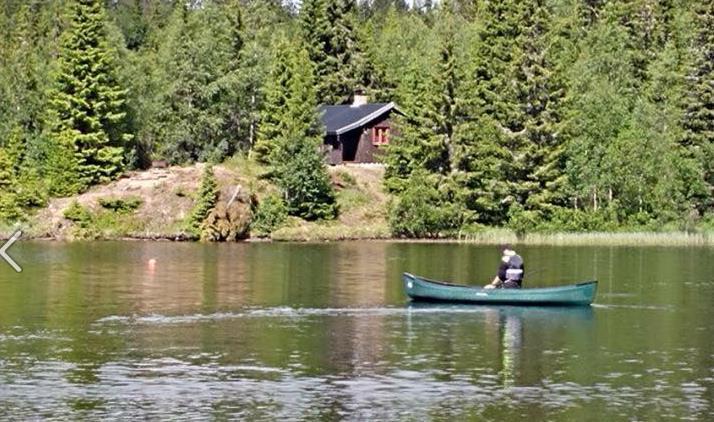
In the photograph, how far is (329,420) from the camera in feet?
112

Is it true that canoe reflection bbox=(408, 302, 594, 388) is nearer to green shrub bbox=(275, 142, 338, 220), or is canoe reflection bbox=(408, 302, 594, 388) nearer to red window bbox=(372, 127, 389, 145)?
green shrub bbox=(275, 142, 338, 220)

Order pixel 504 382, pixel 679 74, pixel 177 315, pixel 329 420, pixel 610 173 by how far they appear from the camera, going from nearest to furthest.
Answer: pixel 329 420 < pixel 504 382 < pixel 177 315 < pixel 610 173 < pixel 679 74

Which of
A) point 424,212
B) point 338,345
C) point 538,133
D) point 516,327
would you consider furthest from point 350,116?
point 338,345

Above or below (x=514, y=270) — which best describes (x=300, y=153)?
above

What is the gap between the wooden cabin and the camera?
118 m

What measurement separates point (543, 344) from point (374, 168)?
226ft

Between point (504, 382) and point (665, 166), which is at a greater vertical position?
point (665, 166)

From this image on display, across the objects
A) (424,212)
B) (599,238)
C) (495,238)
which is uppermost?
(424,212)

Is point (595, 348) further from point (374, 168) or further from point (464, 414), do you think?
point (374, 168)

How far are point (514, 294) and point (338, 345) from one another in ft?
41.8

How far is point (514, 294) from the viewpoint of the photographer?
57406mm

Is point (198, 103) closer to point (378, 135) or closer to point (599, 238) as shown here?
point (378, 135)

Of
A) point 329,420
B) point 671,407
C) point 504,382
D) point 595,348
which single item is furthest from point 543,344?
point 329,420

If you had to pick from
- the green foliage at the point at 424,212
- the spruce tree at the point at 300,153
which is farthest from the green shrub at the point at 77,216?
the green foliage at the point at 424,212
